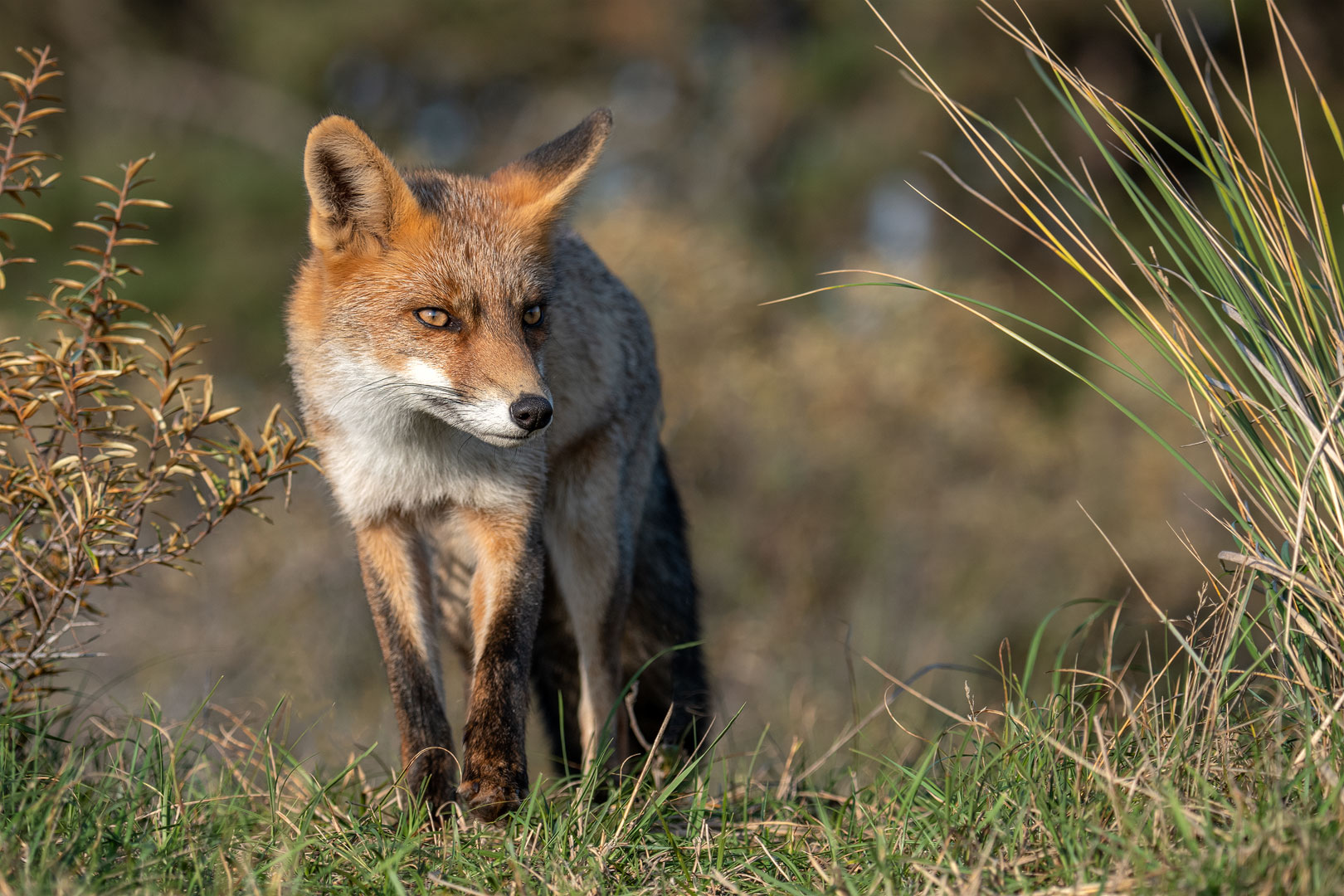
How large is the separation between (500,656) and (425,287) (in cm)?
122

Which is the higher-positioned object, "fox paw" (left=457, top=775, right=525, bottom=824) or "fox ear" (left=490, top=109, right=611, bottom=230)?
"fox ear" (left=490, top=109, right=611, bottom=230)

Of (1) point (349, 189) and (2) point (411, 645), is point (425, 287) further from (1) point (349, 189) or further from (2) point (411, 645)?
(2) point (411, 645)

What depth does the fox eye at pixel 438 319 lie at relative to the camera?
3.70m

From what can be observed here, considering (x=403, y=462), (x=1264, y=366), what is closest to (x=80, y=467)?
(x=403, y=462)

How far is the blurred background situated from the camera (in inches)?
482

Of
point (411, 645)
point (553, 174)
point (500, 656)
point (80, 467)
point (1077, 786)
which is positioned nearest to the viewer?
point (1077, 786)

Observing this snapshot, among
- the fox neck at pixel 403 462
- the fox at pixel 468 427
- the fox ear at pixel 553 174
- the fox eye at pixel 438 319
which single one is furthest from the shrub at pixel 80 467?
the fox ear at pixel 553 174

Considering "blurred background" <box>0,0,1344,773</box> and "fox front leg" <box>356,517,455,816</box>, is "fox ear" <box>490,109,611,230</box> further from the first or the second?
"fox front leg" <box>356,517,455,816</box>

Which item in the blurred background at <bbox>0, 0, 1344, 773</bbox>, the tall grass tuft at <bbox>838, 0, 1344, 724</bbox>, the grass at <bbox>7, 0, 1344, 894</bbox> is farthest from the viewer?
the blurred background at <bbox>0, 0, 1344, 773</bbox>

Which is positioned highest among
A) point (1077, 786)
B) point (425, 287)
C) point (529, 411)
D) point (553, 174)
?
point (553, 174)

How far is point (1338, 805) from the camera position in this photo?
2.35 meters

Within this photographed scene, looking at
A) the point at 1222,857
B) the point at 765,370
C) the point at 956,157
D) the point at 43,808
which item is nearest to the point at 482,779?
the point at 43,808

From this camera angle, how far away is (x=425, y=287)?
3.74m

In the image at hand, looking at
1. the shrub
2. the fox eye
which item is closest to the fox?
the fox eye
